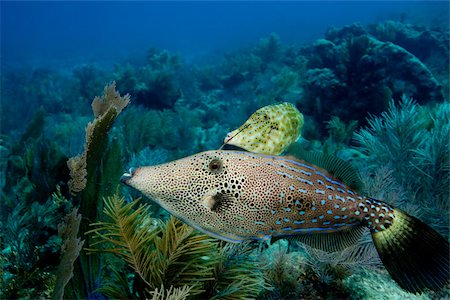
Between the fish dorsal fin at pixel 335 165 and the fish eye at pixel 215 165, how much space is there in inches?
14.8

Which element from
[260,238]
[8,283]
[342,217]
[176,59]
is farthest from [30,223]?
[176,59]

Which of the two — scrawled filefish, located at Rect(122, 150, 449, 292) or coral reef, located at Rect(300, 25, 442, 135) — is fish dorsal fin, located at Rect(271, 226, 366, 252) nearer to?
scrawled filefish, located at Rect(122, 150, 449, 292)

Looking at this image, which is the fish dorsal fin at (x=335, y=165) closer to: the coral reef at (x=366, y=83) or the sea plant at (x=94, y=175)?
the sea plant at (x=94, y=175)

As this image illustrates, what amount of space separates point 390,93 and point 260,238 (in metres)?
8.48

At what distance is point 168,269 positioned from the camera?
2.04m

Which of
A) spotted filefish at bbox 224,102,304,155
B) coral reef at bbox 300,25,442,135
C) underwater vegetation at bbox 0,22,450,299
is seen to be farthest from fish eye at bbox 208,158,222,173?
coral reef at bbox 300,25,442,135

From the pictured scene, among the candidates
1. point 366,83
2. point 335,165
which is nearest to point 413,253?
point 335,165

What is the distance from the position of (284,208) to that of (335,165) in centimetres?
34

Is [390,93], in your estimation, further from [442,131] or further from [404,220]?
[404,220]

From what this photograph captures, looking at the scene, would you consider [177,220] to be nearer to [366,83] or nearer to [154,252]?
[154,252]

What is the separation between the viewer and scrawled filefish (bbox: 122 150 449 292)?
118cm

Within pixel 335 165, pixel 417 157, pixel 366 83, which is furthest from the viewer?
pixel 366 83

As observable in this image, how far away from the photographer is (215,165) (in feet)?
4.12

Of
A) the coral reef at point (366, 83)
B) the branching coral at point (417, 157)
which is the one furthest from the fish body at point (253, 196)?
the coral reef at point (366, 83)
